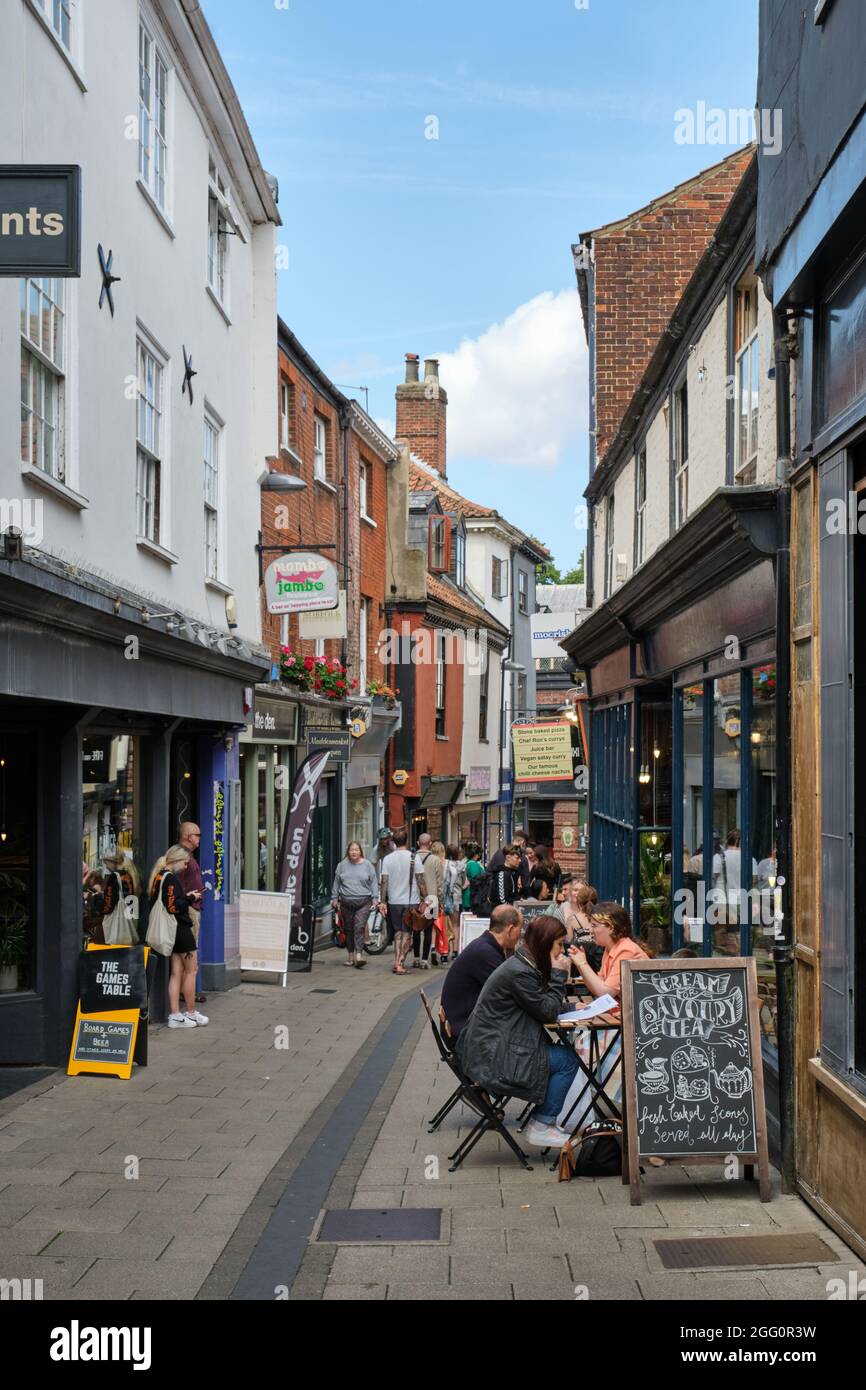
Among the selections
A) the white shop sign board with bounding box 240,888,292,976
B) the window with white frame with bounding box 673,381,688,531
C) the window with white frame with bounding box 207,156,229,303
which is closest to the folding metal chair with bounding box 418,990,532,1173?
the window with white frame with bounding box 673,381,688,531

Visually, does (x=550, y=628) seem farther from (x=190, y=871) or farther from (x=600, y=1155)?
(x=600, y=1155)

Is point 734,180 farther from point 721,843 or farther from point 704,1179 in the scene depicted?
point 704,1179

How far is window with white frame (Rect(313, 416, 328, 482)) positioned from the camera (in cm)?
2397

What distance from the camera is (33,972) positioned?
11016 mm

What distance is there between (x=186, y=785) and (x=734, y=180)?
1027 cm

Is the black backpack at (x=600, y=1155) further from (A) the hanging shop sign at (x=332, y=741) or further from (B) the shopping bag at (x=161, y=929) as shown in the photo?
(A) the hanging shop sign at (x=332, y=741)

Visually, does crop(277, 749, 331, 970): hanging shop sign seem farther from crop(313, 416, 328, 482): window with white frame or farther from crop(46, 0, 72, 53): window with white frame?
crop(46, 0, 72, 53): window with white frame

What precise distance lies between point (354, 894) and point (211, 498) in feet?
20.6

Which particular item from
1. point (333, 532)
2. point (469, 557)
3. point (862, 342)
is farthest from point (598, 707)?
point (469, 557)

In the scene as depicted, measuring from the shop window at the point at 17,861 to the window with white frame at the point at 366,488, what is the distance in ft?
56.5

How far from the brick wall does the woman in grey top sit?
7.15 meters

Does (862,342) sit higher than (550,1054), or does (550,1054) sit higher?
(862,342)

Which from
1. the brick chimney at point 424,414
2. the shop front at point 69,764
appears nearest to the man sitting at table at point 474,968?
the shop front at point 69,764

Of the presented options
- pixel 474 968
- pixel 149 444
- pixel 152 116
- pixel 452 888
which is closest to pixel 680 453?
pixel 149 444
